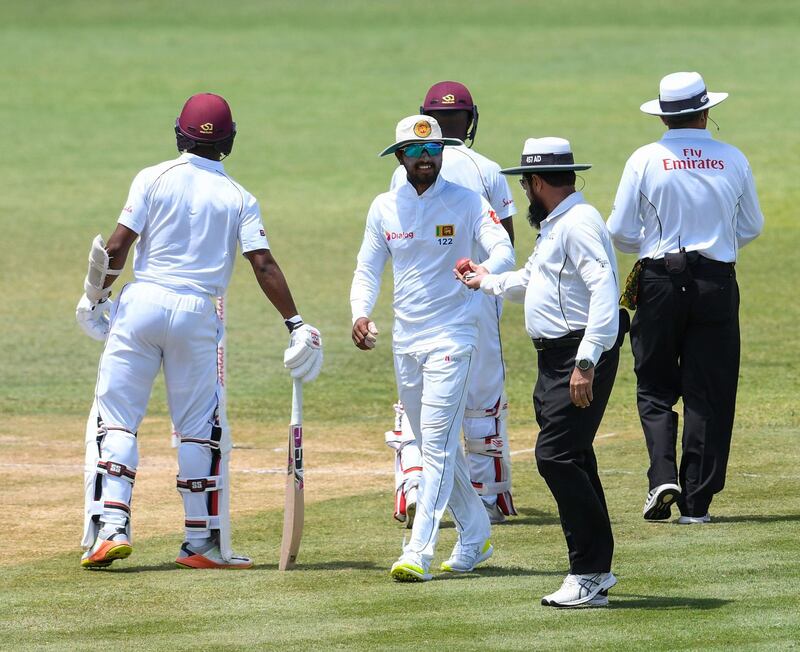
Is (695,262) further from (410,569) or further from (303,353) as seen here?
(410,569)

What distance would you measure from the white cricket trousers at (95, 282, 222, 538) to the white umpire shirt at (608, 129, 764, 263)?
2414 mm

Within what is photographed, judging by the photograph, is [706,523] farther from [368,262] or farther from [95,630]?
[95,630]

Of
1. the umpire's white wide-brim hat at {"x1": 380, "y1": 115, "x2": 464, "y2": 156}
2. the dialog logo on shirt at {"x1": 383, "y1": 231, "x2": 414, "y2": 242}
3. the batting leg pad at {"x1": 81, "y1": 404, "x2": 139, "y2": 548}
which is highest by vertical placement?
the umpire's white wide-brim hat at {"x1": 380, "y1": 115, "x2": 464, "y2": 156}

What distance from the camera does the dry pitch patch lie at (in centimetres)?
1027

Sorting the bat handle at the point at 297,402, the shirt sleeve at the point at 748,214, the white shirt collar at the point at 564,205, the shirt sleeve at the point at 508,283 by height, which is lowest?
the bat handle at the point at 297,402

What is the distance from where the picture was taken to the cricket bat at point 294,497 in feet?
29.3

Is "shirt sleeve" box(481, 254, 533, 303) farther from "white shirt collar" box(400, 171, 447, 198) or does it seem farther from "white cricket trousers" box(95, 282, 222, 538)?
"white cricket trousers" box(95, 282, 222, 538)

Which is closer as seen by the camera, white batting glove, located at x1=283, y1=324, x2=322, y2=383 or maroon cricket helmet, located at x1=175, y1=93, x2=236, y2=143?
white batting glove, located at x1=283, y1=324, x2=322, y2=383

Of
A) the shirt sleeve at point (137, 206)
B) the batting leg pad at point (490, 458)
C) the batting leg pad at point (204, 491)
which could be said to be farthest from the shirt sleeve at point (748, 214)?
the shirt sleeve at point (137, 206)

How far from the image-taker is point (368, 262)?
9.11 metres

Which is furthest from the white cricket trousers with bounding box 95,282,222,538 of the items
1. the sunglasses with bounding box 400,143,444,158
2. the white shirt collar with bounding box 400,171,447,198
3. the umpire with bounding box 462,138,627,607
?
the umpire with bounding box 462,138,627,607

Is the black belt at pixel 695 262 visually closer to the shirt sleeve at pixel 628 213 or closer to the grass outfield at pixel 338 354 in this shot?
the shirt sleeve at pixel 628 213

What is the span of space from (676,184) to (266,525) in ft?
9.94

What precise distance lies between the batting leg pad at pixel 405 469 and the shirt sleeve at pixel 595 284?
238cm
